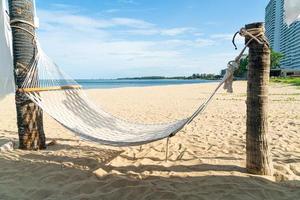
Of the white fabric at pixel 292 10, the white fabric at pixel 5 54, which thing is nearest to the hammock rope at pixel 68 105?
the white fabric at pixel 5 54

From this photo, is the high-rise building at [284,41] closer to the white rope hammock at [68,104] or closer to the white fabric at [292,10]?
the white fabric at [292,10]

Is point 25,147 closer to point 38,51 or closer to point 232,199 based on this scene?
point 38,51

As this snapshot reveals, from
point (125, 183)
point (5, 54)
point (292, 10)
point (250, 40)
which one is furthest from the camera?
point (5, 54)

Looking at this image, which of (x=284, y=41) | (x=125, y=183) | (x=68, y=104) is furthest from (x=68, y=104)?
(x=284, y=41)

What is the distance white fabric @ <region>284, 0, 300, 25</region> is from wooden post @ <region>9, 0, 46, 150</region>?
302cm

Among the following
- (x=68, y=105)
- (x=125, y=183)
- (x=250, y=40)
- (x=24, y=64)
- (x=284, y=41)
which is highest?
(x=284, y=41)

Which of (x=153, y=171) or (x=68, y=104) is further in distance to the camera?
(x=68, y=104)

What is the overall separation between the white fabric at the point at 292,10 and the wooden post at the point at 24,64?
3018 mm

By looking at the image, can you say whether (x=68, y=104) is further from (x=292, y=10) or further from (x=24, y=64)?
(x=292, y=10)

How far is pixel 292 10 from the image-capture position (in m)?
2.82

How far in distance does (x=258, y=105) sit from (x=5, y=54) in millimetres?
3646

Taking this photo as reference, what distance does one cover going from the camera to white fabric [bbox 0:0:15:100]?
13.1 feet

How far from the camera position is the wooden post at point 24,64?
3422mm

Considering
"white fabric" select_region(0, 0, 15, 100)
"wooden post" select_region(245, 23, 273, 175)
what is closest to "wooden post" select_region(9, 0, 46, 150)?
"white fabric" select_region(0, 0, 15, 100)
